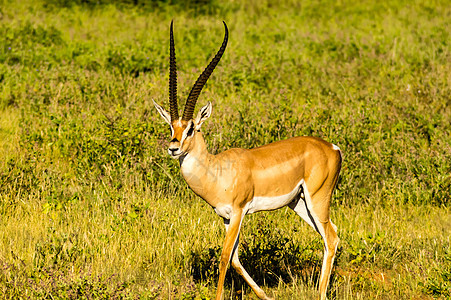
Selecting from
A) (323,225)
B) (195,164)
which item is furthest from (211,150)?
(195,164)

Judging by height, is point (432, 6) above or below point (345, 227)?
above

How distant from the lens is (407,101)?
35.1 feet

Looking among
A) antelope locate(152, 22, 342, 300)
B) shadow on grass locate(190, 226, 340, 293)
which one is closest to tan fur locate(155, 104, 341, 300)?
antelope locate(152, 22, 342, 300)

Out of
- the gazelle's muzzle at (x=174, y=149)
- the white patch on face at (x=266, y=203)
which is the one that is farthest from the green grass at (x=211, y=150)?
the gazelle's muzzle at (x=174, y=149)

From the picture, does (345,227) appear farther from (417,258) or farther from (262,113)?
(262,113)

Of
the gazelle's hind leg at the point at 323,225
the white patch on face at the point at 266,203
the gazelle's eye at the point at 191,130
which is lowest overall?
the gazelle's hind leg at the point at 323,225

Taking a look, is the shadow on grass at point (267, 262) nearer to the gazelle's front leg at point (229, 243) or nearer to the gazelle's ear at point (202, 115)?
the gazelle's front leg at point (229, 243)

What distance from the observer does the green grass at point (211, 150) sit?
5.64m

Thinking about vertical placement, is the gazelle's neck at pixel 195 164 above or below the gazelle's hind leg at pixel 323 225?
above

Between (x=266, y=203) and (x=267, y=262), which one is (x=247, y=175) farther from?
(x=267, y=262)

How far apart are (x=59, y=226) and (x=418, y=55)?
9.70 m

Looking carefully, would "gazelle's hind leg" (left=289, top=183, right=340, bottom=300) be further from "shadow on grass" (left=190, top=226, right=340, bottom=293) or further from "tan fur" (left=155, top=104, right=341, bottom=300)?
"shadow on grass" (left=190, top=226, right=340, bottom=293)

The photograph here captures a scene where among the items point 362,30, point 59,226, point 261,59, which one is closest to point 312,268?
point 59,226

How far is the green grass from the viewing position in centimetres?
Answer: 564
